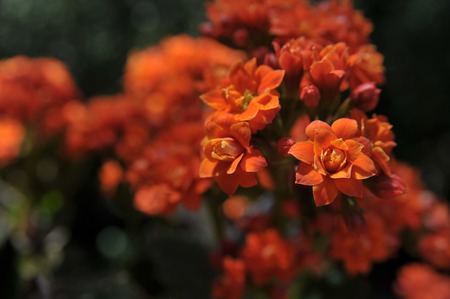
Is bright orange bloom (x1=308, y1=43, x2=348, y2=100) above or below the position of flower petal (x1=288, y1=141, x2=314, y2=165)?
above

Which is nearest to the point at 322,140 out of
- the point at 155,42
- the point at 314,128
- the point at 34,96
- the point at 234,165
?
the point at 314,128

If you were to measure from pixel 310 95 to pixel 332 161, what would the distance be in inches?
5.0

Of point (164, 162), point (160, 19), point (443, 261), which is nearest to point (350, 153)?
point (164, 162)

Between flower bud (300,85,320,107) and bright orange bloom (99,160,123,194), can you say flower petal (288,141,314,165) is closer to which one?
flower bud (300,85,320,107)

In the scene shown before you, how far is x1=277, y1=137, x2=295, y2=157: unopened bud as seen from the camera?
0.85 meters

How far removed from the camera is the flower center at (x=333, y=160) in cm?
81

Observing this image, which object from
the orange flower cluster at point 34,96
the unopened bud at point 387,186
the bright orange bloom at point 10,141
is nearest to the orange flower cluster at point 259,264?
the unopened bud at point 387,186

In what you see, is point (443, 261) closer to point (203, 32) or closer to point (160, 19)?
point (203, 32)

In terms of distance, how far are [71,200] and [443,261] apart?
4.02 feet

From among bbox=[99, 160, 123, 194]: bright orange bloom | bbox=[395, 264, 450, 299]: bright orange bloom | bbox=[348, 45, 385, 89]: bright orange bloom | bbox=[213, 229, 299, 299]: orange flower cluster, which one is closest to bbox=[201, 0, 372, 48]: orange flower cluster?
bbox=[348, 45, 385, 89]: bright orange bloom

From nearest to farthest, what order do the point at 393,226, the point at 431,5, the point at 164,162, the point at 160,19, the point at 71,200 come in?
the point at 164,162 < the point at 393,226 < the point at 71,200 < the point at 431,5 < the point at 160,19

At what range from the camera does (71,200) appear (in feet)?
6.81

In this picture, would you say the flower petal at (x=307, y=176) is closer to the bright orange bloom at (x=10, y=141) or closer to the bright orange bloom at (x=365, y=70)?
the bright orange bloom at (x=365, y=70)

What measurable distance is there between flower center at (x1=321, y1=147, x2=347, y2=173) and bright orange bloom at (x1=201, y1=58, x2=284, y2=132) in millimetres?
98
